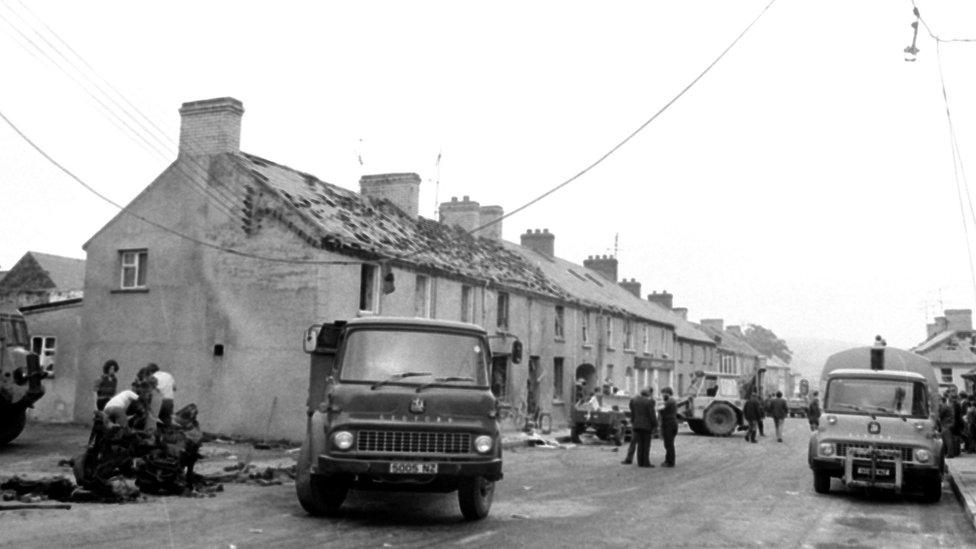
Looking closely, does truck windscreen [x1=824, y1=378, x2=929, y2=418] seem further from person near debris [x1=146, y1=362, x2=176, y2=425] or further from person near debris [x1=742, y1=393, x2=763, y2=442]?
person near debris [x1=742, y1=393, x2=763, y2=442]

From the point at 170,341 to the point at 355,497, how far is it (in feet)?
41.0

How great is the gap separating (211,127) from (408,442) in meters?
16.5

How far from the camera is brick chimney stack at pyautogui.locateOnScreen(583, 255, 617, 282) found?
5503 centimetres

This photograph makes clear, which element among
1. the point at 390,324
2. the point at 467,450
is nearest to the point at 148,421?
the point at 390,324

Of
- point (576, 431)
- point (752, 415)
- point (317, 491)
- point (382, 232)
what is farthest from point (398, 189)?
point (317, 491)

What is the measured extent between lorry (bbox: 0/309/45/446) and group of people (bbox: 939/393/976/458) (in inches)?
809

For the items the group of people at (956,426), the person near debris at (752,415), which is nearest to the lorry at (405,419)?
the group of people at (956,426)

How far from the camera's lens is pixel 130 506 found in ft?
36.5

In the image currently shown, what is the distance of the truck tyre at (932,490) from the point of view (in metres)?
14.1

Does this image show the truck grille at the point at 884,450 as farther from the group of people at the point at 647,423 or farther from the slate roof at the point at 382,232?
the slate roof at the point at 382,232

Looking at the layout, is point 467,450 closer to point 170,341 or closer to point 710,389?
point 170,341

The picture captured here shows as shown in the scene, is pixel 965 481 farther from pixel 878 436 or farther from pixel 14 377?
pixel 14 377

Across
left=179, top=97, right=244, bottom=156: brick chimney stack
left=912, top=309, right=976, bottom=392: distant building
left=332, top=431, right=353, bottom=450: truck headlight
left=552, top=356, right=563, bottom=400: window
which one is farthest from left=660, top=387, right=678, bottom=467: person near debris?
left=912, top=309, right=976, bottom=392: distant building

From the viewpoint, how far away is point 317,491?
10609 millimetres
